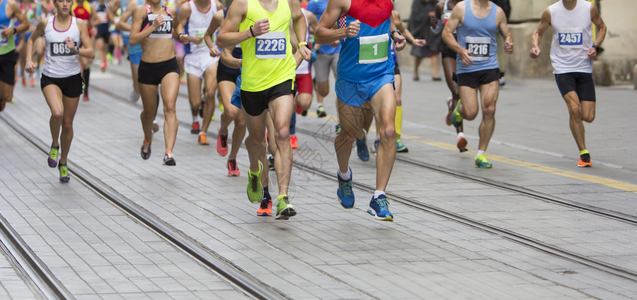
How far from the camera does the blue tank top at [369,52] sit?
7477mm

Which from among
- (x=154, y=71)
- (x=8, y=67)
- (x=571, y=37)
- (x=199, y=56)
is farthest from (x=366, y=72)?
(x=8, y=67)

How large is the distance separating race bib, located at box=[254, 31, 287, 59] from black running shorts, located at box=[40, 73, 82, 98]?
3104 millimetres

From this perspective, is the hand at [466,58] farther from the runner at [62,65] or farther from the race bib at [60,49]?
the race bib at [60,49]

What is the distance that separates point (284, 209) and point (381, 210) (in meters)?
0.73

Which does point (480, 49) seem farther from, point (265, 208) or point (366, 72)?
point (265, 208)

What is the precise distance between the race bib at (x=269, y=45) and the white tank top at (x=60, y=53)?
3098 millimetres

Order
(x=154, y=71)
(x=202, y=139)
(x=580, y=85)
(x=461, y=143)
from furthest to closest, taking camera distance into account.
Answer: (x=202, y=139) → (x=461, y=143) → (x=580, y=85) → (x=154, y=71)

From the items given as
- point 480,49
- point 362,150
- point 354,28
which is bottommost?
point 362,150

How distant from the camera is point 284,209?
23.2 ft

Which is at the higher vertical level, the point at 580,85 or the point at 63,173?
the point at 580,85

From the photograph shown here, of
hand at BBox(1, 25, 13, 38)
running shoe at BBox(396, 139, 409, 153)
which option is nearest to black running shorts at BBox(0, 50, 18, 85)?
hand at BBox(1, 25, 13, 38)

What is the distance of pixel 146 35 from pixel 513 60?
465 inches

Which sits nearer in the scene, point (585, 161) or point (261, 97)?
point (261, 97)

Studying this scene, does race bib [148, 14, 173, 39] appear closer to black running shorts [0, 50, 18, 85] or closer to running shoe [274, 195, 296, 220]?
black running shorts [0, 50, 18, 85]
